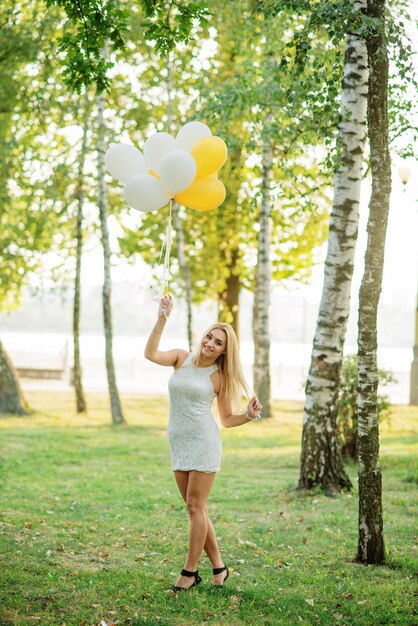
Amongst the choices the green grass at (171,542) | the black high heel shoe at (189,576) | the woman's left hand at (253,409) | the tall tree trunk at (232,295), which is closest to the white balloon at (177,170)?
the woman's left hand at (253,409)

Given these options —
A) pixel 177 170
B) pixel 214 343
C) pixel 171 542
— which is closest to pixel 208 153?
pixel 177 170

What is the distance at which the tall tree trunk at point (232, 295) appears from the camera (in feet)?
74.5

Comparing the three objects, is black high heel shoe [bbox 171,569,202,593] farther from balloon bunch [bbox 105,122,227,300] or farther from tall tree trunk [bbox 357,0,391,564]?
balloon bunch [bbox 105,122,227,300]

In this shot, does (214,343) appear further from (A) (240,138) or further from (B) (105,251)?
(B) (105,251)

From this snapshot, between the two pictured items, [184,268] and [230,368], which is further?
[184,268]

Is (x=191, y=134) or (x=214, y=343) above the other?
(x=191, y=134)

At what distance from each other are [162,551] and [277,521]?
1.65 m

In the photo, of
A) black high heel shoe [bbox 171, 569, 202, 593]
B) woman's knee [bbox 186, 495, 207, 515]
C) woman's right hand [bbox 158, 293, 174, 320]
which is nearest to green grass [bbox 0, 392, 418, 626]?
black high heel shoe [bbox 171, 569, 202, 593]

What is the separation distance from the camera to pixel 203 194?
5.86 meters

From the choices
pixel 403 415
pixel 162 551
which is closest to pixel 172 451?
pixel 162 551

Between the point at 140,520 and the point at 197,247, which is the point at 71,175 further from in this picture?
the point at 140,520

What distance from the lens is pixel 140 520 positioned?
784 cm

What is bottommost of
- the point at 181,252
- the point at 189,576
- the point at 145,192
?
the point at 189,576

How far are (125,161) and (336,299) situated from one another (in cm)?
361
